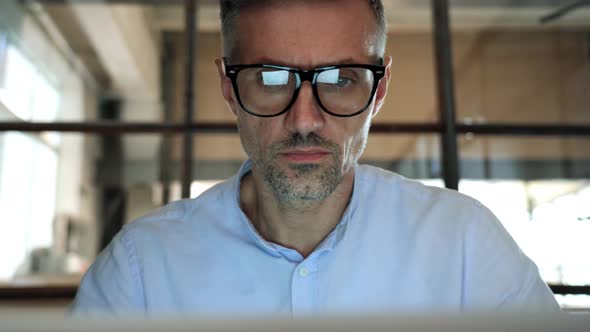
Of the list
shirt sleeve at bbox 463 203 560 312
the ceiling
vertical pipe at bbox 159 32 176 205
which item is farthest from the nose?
vertical pipe at bbox 159 32 176 205

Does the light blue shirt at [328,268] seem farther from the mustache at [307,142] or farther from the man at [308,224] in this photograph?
the mustache at [307,142]

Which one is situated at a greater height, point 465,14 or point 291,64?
point 465,14

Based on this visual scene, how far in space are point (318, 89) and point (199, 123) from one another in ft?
1.95

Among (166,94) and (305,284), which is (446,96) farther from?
(166,94)

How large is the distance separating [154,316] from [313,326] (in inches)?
2.5

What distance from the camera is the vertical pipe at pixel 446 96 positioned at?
1576 millimetres

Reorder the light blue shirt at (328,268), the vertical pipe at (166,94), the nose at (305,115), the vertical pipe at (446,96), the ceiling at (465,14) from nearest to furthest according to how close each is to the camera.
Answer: the nose at (305,115) → the light blue shirt at (328,268) → the vertical pipe at (446,96) → the ceiling at (465,14) → the vertical pipe at (166,94)

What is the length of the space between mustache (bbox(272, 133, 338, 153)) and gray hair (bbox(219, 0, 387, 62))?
0.89ft

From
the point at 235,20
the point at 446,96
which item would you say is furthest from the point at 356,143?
the point at 446,96

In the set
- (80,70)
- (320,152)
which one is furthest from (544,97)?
(80,70)

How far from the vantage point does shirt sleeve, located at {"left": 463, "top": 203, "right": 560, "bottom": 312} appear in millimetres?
1208

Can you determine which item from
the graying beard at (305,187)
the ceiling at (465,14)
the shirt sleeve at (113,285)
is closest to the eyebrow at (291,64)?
the graying beard at (305,187)

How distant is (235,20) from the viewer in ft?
4.14

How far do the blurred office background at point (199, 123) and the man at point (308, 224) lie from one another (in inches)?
13.0
